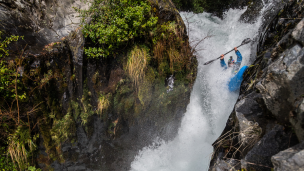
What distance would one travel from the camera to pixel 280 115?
2.37m

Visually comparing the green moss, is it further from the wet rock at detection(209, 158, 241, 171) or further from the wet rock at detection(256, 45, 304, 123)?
the wet rock at detection(256, 45, 304, 123)

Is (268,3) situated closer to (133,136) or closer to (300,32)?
(300,32)

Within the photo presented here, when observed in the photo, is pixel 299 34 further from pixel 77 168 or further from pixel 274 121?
pixel 77 168

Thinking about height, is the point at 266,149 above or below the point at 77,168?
above

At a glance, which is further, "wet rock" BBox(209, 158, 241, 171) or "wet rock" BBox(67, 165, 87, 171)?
"wet rock" BBox(67, 165, 87, 171)

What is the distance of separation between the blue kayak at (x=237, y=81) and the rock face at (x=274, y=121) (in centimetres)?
159

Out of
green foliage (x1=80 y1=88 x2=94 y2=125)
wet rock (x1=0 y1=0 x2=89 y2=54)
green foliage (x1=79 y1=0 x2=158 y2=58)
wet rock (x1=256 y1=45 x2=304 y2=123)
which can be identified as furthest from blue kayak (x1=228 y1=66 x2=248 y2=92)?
wet rock (x1=0 y1=0 x2=89 y2=54)

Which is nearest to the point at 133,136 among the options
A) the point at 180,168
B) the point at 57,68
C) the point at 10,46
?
the point at 180,168

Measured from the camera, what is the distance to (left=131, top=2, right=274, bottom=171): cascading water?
5270 mm

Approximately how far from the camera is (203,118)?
225 inches

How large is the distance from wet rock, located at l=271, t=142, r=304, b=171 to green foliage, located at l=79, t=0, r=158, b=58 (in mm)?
3223

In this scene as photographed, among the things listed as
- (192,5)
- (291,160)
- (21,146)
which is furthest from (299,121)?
(192,5)

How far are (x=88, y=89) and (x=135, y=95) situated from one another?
1261mm

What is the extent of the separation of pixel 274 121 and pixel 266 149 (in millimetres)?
484
